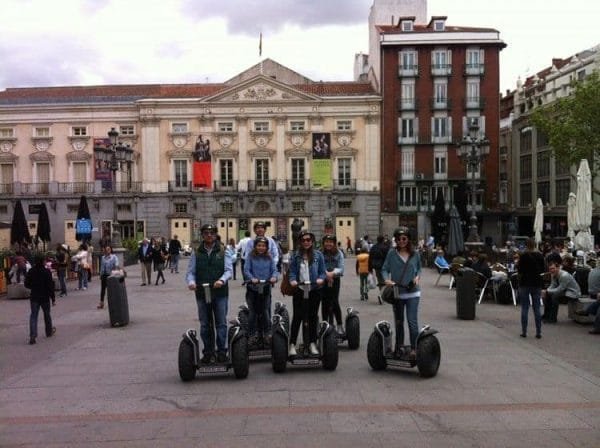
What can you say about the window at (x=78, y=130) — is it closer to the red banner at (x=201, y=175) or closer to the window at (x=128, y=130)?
the window at (x=128, y=130)

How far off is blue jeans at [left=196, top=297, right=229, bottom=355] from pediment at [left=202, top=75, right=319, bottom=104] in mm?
45494

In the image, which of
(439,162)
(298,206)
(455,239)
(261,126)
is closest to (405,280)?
(455,239)

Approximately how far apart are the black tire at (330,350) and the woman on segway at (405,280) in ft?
2.65

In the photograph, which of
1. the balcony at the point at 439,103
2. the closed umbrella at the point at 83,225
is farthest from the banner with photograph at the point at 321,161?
the closed umbrella at the point at 83,225

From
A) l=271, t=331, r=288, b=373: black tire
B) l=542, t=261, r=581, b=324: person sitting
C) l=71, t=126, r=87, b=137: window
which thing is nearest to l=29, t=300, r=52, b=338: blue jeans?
l=271, t=331, r=288, b=373: black tire

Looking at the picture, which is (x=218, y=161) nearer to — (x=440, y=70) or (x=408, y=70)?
(x=408, y=70)

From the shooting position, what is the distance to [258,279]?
9164 millimetres

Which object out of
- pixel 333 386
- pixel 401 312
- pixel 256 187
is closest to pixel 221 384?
pixel 333 386

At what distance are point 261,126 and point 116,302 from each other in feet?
135

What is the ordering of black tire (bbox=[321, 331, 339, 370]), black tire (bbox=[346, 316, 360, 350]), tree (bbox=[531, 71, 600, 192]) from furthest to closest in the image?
1. tree (bbox=[531, 71, 600, 192])
2. black tire (bbox=[346, 316, 360, 350])
3. black tire (bbox=[321, 331, 339, 370])

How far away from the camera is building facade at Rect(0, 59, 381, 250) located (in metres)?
52.6

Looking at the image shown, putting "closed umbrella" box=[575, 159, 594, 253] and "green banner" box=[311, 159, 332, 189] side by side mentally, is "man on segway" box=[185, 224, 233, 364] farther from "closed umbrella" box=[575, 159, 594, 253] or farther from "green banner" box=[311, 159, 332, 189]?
"green banner" box=[311, 159, 332, 189]

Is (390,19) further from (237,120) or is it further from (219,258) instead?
(219,258)

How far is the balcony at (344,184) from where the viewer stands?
5278 centimetres
